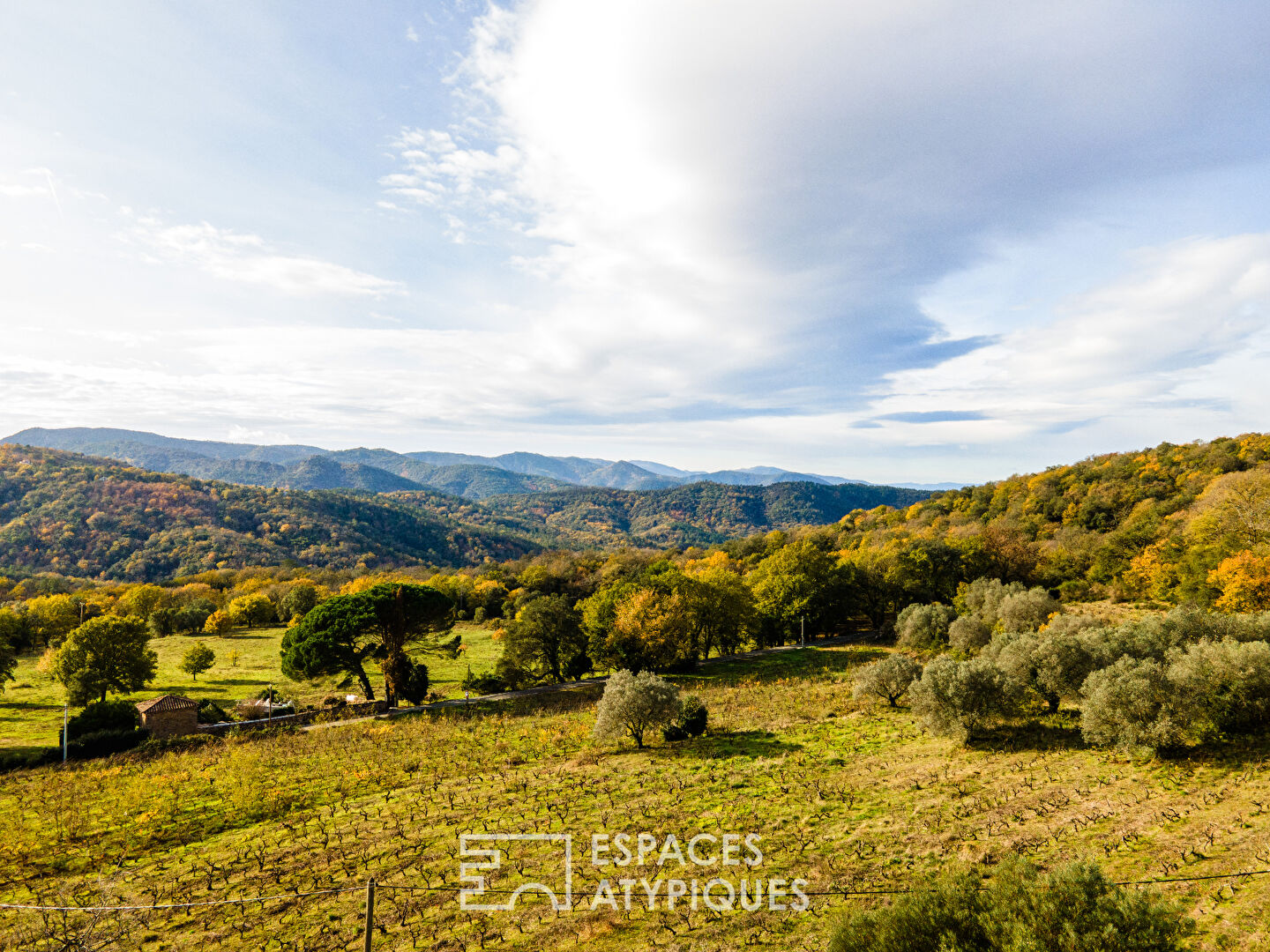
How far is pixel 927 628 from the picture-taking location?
144 feet

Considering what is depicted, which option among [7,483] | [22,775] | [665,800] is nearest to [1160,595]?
[665,800]

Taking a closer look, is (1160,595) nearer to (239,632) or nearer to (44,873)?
(44,873)

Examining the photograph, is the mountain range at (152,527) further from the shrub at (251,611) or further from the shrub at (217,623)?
the shrub at (217,623)

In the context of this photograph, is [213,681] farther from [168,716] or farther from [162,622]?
[162,622]

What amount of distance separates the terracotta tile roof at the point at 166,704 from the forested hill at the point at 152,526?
387 ft

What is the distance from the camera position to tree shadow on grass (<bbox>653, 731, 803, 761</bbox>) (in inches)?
865

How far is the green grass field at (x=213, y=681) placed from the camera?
3184 cm

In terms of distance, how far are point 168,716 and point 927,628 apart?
52.0 metres

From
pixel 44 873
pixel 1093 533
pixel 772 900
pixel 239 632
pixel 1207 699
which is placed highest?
pixel 1093 533

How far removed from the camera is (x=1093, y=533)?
61.1 m

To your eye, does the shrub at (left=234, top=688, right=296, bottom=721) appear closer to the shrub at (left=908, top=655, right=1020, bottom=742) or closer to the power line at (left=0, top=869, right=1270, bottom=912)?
the power line at (left=0, top=869, right=1270, bottom=912)

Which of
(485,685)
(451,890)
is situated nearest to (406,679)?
(485,685)

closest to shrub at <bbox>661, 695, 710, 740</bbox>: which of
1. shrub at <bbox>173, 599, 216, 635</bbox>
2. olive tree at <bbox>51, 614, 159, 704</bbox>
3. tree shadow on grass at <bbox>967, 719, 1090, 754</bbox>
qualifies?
tree shadow on grass at <bbox>967, 719, 1090, 754</bbox>

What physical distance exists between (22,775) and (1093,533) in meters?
88.2
